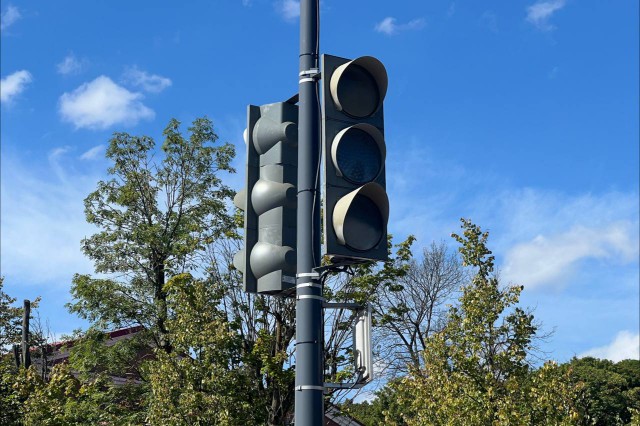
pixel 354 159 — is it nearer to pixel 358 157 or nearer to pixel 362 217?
pixel 358 157

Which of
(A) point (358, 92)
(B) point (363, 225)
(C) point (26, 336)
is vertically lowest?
(B) point (363, 225)

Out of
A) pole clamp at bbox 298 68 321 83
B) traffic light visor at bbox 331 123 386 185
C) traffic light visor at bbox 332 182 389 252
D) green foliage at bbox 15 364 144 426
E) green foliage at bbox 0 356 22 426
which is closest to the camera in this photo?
traffic light visor at bbox 332 182 389 252

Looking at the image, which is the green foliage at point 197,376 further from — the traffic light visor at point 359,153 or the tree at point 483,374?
the traffic light visor at point 359,153

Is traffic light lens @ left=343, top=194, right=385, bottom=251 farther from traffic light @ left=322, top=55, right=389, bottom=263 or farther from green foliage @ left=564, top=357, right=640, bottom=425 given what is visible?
green foliage @ left=564, top=357, right=640, bottom=425

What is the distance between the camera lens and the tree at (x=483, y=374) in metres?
16.4

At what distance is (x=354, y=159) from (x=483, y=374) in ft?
45.5

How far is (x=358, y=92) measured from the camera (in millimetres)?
5898

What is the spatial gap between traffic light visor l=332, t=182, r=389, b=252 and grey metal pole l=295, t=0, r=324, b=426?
0.46 metres

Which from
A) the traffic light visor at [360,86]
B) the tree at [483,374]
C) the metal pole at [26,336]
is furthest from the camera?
the metal pole at [26,336]

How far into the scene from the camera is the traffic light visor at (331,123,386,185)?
561cm

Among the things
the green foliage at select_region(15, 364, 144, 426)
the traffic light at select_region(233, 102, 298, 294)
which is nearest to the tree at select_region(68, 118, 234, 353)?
the green foliage at select_region(15, 364, 144, 426)

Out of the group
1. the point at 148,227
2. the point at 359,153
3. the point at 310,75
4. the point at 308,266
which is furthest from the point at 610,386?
the point at 359,153

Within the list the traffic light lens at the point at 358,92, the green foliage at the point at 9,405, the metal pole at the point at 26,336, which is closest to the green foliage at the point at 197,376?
the green foliage at the point at 9,405

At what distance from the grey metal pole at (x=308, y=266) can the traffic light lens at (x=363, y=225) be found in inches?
18.3
